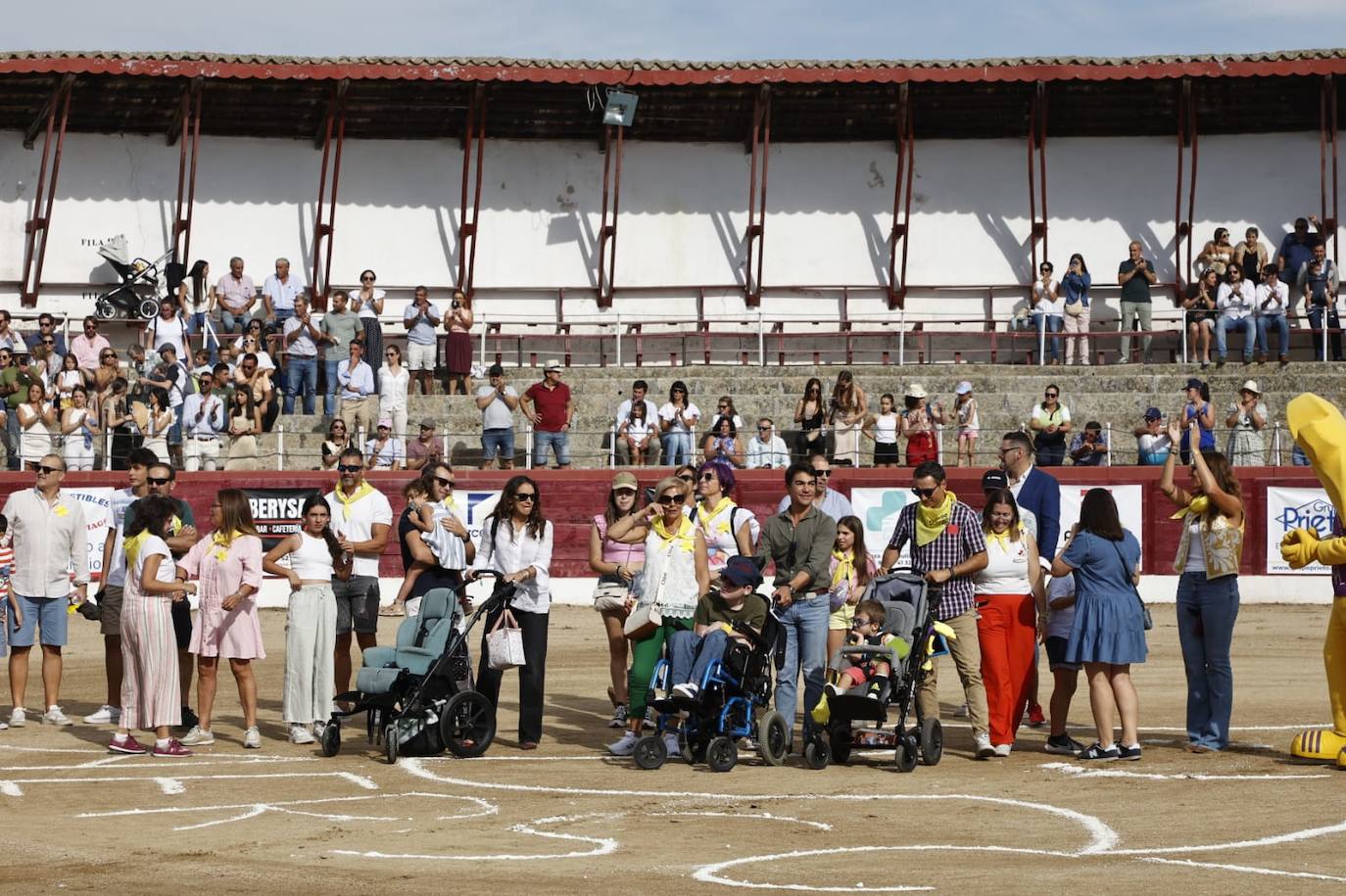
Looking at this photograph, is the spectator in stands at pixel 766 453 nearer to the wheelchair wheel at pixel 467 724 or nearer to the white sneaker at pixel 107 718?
the white sneaker at pixel 107 718

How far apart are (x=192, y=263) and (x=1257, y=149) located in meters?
17.5

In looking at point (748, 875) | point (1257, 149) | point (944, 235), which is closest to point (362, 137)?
point (944, 235)

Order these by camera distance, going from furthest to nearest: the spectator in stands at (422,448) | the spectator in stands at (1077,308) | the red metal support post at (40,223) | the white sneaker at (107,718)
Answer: the red metal support post at (40,223) < the spectator in stands at (1077,308) < the spectator in stands at (422,448) < the white sneaker at (107,718)

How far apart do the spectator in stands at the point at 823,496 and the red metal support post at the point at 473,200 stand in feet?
54.1

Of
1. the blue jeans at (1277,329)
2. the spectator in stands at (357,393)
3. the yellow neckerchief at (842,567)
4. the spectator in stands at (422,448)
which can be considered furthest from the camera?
the blue jeans at (1277,329)

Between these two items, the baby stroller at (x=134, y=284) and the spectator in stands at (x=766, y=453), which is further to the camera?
the baby stroller at (x=134, y=284)

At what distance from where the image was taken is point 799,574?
1281cm

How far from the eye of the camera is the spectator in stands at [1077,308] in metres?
28.2

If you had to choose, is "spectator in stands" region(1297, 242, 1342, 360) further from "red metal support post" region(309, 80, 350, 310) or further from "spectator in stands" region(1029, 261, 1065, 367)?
"red metal support post" region(309, 80, 350, 310)

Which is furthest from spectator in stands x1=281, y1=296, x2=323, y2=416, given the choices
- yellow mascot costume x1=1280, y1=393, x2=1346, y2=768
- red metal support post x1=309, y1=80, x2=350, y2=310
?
yellow mascot costume x1=1280, y1=393, x2=1346, y2=768

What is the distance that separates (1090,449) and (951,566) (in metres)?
11.3

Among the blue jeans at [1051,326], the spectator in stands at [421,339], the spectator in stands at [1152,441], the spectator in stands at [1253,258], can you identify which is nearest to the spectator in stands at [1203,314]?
the spectator in stands at [1253,258]

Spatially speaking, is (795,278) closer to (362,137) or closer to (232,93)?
(362,137)

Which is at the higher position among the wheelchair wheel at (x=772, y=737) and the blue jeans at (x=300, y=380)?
the blue jeans at (x=300, y=380)
